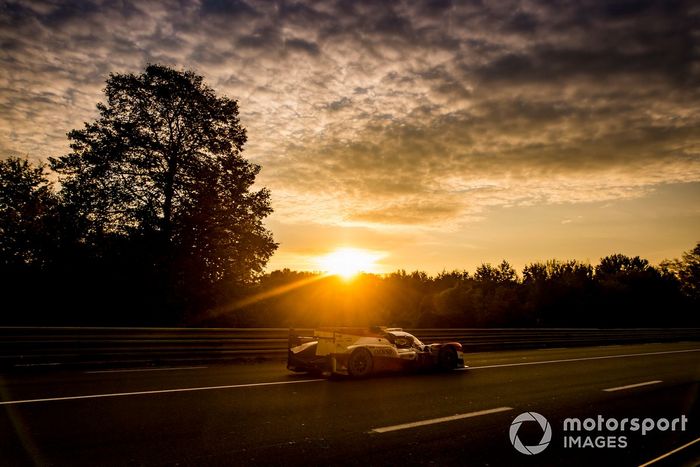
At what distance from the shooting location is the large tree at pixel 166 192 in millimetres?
21156

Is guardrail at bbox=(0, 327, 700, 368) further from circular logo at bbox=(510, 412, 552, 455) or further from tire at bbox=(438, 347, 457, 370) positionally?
circular logo at bbox=(510, 412, 552, 455)

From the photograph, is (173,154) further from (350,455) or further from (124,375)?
(350,455)

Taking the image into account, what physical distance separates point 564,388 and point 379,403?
4.42m

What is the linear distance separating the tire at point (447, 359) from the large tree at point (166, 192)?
13668 mm

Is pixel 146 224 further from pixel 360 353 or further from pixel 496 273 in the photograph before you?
pixel 496 273

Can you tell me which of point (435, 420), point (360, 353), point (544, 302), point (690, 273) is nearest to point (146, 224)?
point (360, 353)

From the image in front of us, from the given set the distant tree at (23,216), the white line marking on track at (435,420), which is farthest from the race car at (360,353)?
the distant tree at (23,216)

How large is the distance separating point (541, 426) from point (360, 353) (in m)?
4.66

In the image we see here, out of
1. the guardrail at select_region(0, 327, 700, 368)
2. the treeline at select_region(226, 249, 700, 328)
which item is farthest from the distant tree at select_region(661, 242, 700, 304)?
the guardrail at select_region(0, 327, 700, 368)

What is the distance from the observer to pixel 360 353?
393 inches

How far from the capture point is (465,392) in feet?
27.3

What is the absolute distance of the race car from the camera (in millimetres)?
9727

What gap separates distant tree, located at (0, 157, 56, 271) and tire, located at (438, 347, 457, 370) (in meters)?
20.2

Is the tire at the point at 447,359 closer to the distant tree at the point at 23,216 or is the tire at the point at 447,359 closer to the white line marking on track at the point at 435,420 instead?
the white line marking on track at the point at 435,420
